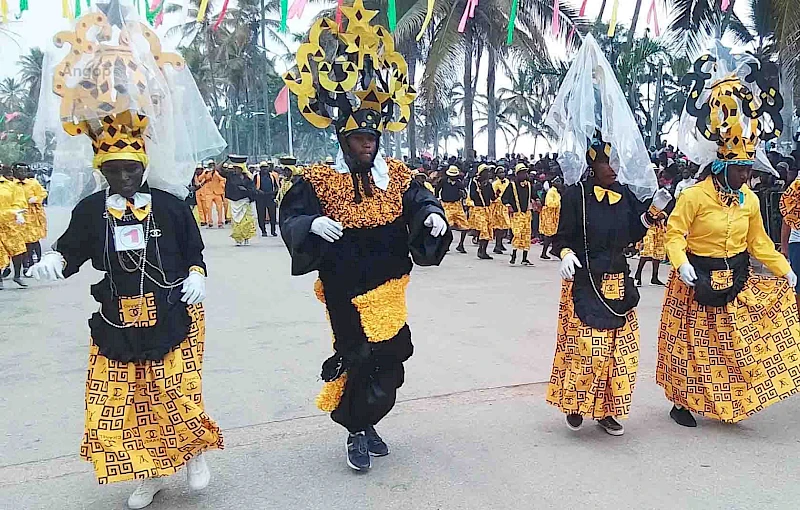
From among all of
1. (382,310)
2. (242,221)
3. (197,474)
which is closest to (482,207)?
(242,221)

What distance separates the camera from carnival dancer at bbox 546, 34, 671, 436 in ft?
14.7

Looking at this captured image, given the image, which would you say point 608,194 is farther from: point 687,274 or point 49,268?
point 49,268

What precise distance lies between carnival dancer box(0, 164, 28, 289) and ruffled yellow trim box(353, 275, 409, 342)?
309 inches

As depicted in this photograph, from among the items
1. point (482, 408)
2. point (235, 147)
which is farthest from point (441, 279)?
point (235, 147)

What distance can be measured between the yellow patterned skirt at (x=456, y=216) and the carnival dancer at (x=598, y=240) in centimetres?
1069

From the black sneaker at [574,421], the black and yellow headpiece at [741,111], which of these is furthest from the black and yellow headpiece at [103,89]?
the black and yellow headpiece at [741,111]

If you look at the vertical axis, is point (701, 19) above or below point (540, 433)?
above

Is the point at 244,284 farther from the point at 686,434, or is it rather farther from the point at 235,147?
the point at 235,147

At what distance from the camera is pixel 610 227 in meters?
4.50

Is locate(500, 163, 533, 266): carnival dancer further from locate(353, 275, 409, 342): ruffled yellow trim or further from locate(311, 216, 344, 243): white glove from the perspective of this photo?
locate(311, 216, 344, 243): white glove

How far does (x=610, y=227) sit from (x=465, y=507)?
6.16 feet

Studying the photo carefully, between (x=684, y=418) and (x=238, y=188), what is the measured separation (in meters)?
13.5

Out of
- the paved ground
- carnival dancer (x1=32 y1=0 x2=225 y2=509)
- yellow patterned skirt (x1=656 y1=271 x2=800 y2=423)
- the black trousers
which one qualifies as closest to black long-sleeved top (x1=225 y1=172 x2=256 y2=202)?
the black trousers

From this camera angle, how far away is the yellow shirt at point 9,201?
1003 cm
